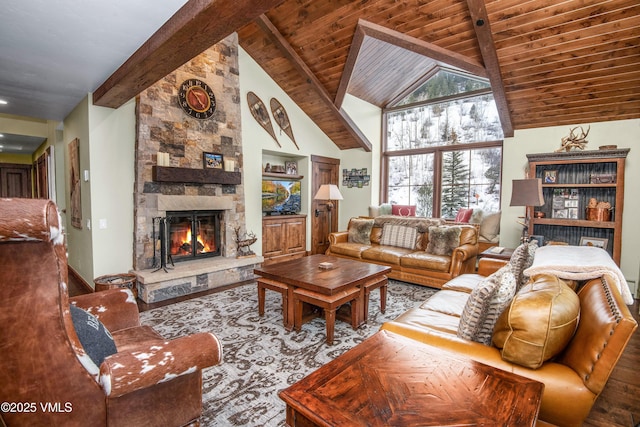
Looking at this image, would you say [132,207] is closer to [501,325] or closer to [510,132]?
[501,325]

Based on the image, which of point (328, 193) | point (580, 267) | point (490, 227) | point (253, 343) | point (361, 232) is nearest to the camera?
point (580, 267)

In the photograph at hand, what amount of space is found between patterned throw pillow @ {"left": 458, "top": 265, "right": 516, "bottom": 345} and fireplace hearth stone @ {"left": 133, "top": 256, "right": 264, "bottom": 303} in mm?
3452

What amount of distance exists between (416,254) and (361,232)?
115 cm

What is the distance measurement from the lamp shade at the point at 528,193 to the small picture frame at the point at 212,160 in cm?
407

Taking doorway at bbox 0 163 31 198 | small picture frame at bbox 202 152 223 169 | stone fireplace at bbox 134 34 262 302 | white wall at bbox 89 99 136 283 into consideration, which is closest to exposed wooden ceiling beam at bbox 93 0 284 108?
white wall at bbox 89 99 136 283

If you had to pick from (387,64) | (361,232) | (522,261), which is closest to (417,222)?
(361,232)

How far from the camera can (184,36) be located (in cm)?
219

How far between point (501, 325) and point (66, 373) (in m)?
1.79

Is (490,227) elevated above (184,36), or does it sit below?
below

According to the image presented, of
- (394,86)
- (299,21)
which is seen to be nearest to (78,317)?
(299,21)

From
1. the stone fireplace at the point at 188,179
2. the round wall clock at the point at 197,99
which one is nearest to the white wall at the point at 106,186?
the stone fireplace at the point at 188,179

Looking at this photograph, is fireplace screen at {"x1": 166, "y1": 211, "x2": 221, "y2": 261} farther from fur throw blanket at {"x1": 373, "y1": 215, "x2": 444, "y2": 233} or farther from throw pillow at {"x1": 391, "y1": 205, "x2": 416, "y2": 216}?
throw pillow at {"x1": 391, "y1": 205, "x2": 416, "y2": 216}

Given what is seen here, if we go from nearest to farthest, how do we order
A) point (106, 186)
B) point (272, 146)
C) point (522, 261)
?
point (522, 261)
point (106, 186)
point (272, 146)

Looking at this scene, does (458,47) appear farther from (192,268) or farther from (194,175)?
(192,268)
